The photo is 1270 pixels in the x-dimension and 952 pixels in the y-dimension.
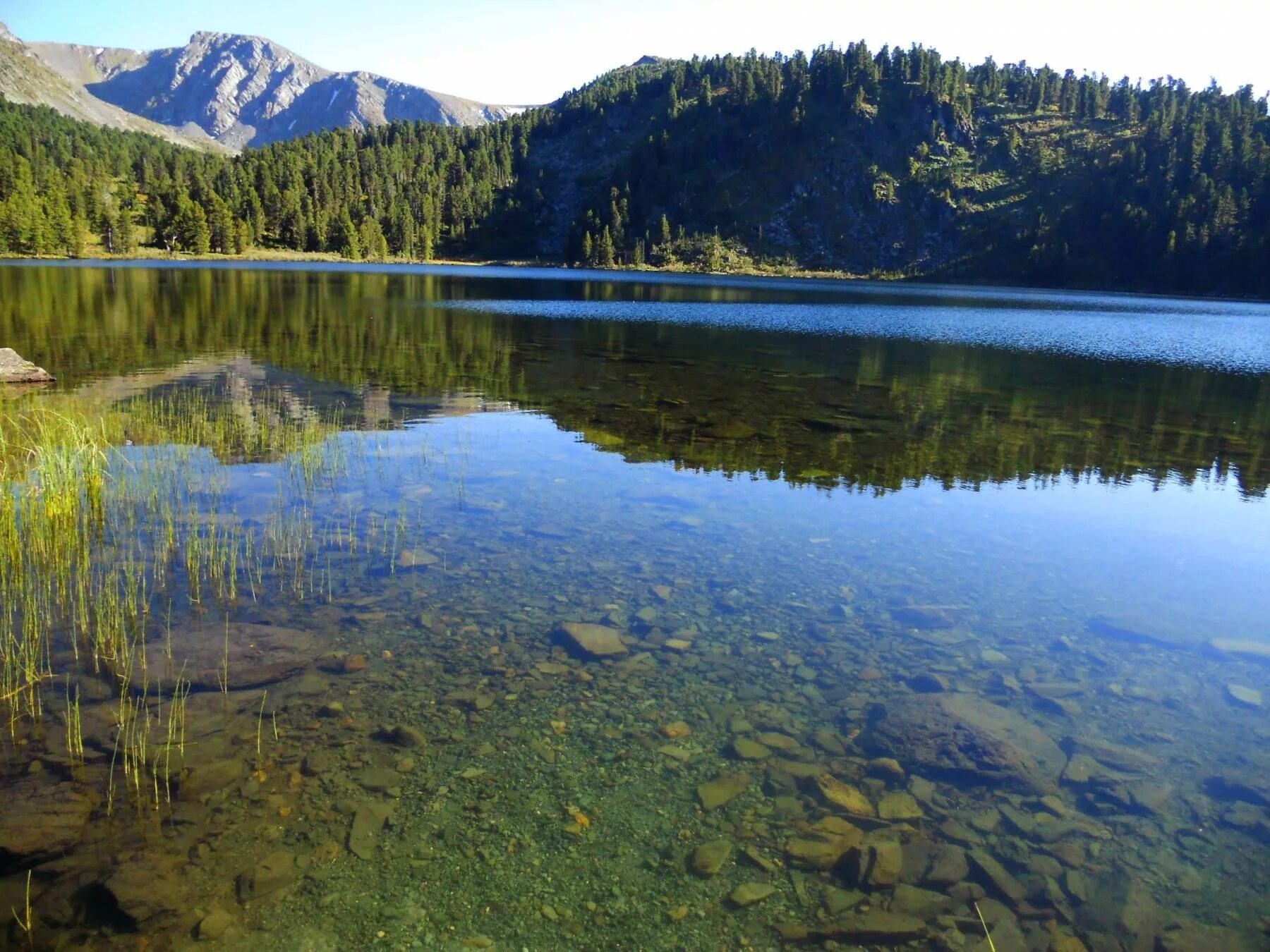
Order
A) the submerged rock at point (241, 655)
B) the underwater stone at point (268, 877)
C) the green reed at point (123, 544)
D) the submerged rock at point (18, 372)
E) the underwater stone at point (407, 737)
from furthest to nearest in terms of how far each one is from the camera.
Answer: the submerged rock at point (18, 372) < the submerged rock at point (241, 655) < the green reed at point (123, 544) < the underwater stone at point (407, 737) < the underwater stone at point (268, 877)

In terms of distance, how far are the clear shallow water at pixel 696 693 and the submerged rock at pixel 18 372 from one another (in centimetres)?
80

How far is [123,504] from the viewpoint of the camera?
1544 cm

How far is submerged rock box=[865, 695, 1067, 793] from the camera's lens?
883cm

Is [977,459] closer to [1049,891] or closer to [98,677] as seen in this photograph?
[1049,891]

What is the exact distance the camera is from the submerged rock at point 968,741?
8828mm

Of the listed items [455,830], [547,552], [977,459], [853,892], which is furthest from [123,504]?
[977,459]

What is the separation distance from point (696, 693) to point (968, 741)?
3335 mm

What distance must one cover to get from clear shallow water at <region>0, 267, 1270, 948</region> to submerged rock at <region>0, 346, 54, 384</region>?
80 cm

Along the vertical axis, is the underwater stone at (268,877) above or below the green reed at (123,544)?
below

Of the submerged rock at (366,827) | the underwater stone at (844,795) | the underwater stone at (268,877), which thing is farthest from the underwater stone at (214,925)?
the underwater stone at (844,795)

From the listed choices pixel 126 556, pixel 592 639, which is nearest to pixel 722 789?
pixel 592 639

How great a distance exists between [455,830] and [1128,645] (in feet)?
35.2

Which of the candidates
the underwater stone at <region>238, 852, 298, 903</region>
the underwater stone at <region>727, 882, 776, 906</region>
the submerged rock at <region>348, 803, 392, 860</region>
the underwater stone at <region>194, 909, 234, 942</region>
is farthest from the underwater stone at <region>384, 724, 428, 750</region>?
the underwater stone at <region>727, 882, 776, 906</region>

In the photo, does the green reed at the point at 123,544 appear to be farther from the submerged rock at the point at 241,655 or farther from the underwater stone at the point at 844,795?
the underwater stone at the point at 844,795
